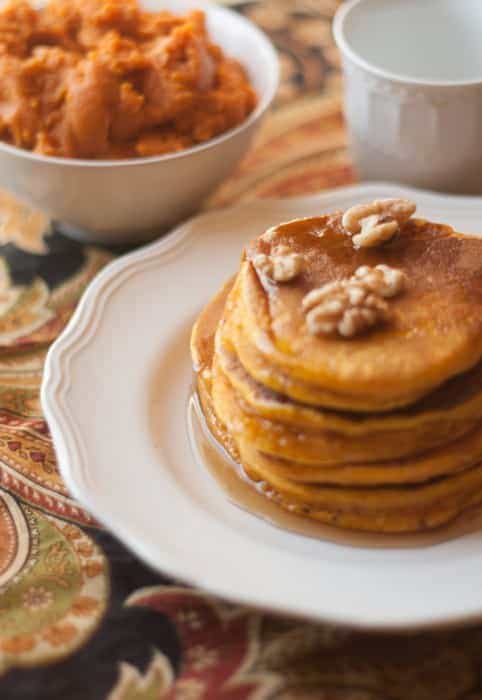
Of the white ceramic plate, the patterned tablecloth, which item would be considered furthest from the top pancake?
the patterned tablecloth

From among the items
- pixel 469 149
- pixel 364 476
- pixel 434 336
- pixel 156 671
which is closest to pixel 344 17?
pixel 469 149

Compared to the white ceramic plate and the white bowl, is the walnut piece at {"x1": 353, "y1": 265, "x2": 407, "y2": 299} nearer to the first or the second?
the white ceramic plate

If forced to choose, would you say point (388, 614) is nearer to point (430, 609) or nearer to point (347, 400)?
point (430, 609)


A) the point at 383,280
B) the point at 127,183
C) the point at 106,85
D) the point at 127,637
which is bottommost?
the point at 127,637

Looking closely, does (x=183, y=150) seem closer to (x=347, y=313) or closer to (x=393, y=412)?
(x=347, y=313)

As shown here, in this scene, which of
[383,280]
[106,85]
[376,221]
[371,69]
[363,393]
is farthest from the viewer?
[371,69]

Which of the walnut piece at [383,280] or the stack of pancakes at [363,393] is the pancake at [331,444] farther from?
the walnut piece at [383,280]

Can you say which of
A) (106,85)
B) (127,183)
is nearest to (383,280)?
(127,183)

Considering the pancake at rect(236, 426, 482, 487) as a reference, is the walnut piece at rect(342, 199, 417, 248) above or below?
above
